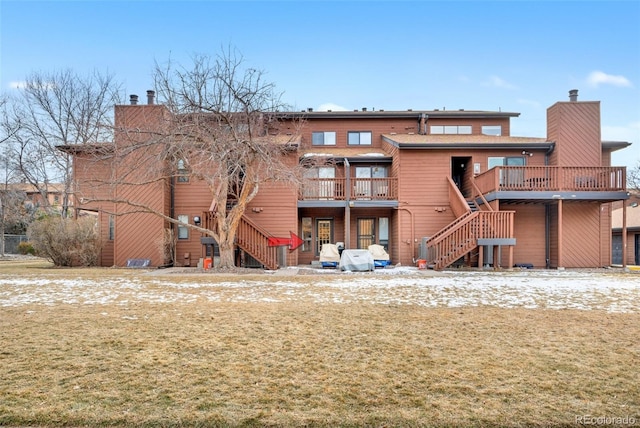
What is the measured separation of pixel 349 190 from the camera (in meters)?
18.8

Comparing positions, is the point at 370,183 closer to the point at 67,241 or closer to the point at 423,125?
the point at 423,125

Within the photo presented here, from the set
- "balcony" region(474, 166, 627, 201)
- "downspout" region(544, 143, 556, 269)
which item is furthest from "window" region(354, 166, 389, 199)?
"downspout" region(544, 143, 556, 269)

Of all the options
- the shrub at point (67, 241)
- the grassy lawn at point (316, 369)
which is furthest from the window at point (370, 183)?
the shrub at point (67, 241)

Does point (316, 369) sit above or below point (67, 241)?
below

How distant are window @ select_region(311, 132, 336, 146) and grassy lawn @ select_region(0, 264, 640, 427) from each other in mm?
16251

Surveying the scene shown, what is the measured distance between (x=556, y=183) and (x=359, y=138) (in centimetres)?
1031

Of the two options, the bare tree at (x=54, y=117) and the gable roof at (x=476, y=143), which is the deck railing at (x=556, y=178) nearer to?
the gable roof at (x=476, y=143)

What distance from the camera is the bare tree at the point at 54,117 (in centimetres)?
2522

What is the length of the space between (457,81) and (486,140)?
9.86m

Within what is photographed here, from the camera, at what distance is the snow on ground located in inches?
333

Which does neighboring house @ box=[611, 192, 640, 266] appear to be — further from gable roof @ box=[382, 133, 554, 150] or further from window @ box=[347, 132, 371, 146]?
window @ box=[347, 132, 371, 146]

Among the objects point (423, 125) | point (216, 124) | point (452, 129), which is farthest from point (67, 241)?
point (452, 129)

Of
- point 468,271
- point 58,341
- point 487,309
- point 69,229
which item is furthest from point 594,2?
point 69,229
